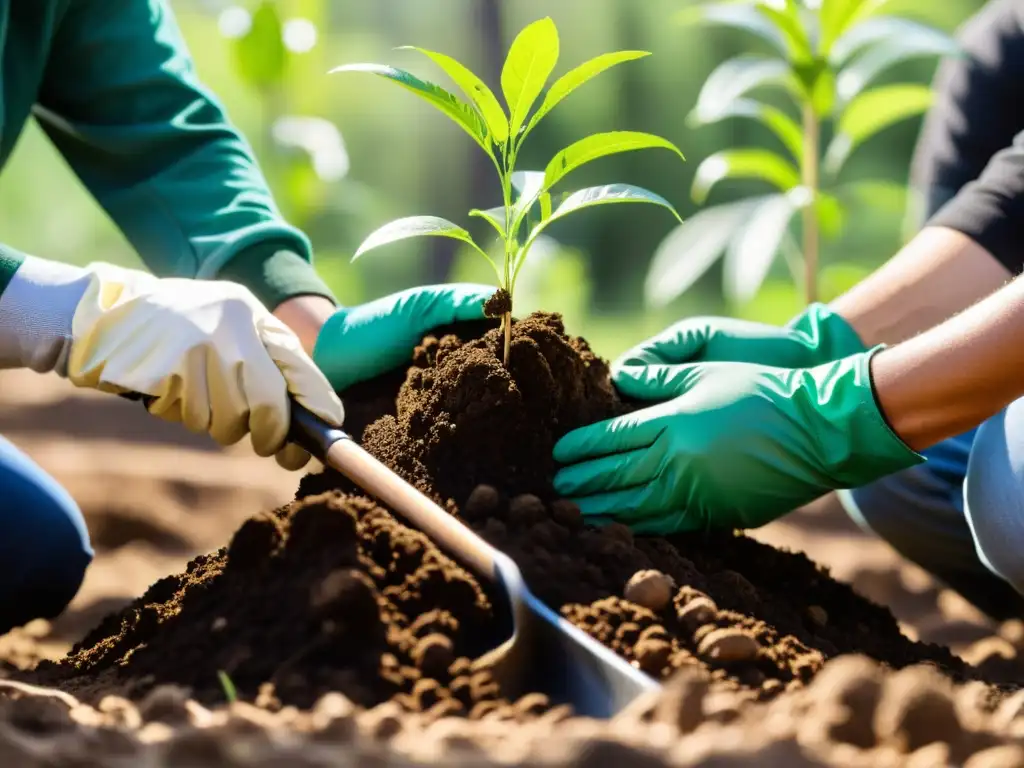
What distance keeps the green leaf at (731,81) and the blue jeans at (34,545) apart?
69.0 inches

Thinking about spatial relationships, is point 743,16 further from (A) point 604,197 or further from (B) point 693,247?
(A) point 604,197

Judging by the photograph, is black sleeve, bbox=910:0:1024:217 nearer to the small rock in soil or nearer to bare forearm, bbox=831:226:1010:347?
bare forearm, bbox=831:226:1010:347

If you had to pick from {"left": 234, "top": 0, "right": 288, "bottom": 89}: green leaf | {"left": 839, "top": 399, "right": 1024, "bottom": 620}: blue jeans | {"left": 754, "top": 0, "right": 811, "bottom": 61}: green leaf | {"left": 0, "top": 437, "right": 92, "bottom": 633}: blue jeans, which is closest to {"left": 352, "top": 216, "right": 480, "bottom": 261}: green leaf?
{"left": 0, "top": 437, "right": 92, "bottom": 633}: blue jeans

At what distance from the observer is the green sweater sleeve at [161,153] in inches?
75.8

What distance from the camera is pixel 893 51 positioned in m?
2.83

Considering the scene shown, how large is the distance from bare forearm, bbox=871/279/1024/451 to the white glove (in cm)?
78

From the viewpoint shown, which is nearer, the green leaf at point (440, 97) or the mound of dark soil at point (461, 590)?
the mound of dark soil at point (461, 590)

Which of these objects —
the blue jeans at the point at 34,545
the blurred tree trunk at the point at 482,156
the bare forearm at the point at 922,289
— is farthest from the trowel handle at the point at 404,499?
the blurred tree trunk at the point at 482,156

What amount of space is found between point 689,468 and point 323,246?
4.71 metres

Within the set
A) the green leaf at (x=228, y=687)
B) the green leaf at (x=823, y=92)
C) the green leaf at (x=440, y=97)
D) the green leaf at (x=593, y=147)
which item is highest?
the green leaf at (x=823, y=92)

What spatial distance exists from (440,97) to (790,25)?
69.6 inches

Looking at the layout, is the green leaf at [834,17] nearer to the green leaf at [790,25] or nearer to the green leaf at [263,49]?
the green leaf at [790,25]

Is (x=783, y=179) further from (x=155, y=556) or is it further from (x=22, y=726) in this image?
(x=22, y=726)

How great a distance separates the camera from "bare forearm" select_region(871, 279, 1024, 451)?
1.43m
